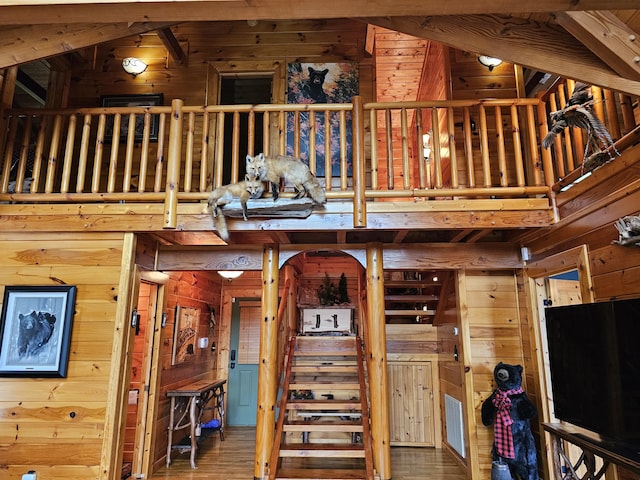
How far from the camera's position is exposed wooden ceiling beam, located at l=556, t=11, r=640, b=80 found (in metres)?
1.90

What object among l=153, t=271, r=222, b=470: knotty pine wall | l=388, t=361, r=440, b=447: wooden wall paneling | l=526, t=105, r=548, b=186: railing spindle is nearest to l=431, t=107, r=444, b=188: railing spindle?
l=526, t=105, r=548, b=186: railing spindle

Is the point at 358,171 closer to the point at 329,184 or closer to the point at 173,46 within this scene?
the point at 329,184

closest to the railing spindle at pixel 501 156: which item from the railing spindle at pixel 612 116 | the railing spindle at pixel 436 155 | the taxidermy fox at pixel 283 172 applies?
the railing spindle at pixel 436 155

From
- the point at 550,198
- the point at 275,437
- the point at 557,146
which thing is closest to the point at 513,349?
the point at 550,198

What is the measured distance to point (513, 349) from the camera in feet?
13.8

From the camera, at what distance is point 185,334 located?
222 inches

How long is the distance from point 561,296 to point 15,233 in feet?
17.1

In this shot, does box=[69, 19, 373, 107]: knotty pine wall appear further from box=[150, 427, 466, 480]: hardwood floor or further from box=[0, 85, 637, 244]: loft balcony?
box=[150, 427, 466, 480]: hardwood floor

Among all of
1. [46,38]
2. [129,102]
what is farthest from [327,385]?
[129,102]

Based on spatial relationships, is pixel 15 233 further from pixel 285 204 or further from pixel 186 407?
pixel 186 407

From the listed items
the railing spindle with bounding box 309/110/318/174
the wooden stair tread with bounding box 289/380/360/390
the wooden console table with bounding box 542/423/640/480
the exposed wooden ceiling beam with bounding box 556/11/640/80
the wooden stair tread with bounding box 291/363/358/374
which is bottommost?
the wooden console table with bounding box 542/423/640/480

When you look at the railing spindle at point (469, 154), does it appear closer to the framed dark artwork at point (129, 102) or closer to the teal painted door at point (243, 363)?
the framed dark artwork at point (129, 102)

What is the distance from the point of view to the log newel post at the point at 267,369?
386 centimetres

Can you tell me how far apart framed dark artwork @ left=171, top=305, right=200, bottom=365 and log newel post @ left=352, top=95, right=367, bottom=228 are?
306 cm
